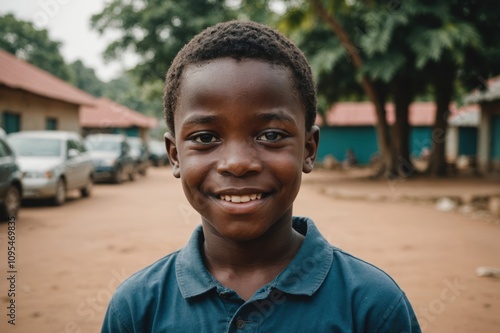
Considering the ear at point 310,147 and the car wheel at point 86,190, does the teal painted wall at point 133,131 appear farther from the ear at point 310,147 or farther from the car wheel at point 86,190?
the ear at point 310,147

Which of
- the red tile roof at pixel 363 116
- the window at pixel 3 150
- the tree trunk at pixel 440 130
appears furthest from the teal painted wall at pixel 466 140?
the window at pixel 3 150

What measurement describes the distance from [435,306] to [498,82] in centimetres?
1967

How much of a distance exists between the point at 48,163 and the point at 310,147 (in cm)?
951

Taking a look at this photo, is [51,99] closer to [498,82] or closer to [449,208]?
[449,208]

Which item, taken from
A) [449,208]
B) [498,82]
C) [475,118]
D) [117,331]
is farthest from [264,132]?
[475,118]

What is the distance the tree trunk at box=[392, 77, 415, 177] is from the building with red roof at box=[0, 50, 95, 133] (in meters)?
13.1

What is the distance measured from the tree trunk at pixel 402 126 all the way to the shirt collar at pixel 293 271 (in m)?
15.6

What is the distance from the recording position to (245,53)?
1.46 metres

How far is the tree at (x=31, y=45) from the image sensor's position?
106 feet

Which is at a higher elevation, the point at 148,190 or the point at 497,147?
the point at 497,147

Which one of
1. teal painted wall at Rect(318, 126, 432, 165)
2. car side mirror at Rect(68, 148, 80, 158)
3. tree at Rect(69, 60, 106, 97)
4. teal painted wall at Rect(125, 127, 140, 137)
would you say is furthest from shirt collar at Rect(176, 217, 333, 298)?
tree at Rect(69, 60, 106, 97)

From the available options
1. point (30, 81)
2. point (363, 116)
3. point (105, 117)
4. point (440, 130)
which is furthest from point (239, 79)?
point (105, 117)

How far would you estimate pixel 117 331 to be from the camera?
144cm

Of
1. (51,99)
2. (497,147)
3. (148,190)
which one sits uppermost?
(51,99)
